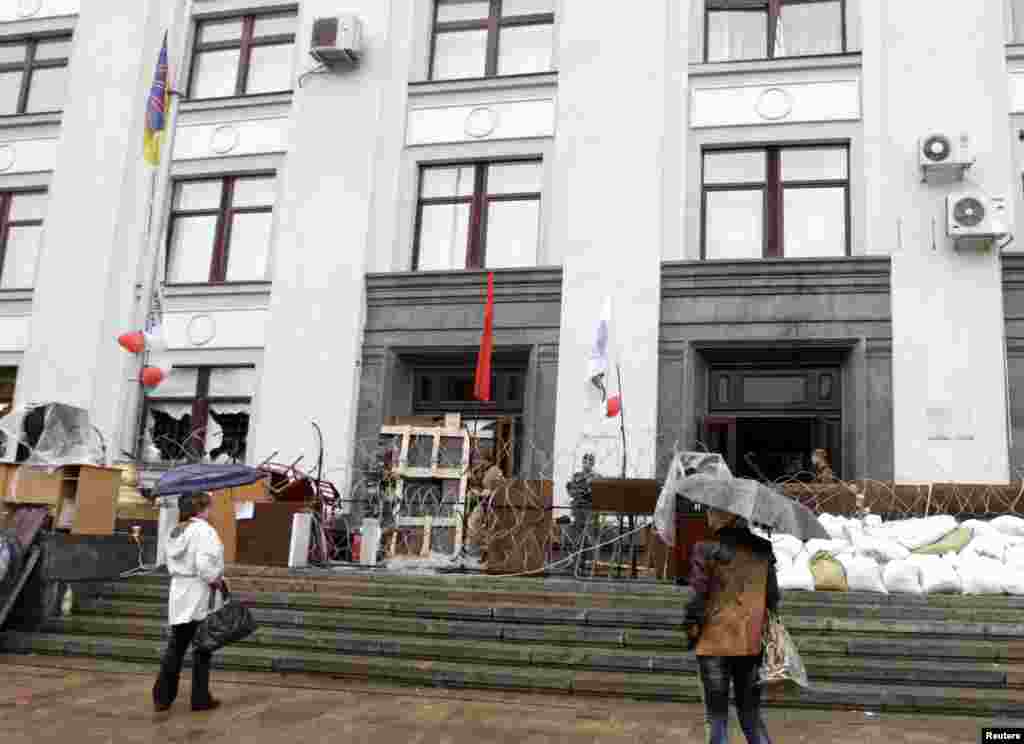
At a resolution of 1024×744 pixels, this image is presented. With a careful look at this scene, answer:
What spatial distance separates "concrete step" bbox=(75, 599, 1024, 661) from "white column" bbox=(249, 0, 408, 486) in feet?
20.0

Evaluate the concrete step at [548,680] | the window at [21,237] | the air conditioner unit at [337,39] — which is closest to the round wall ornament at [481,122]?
the air conditioner unit at [337,39]

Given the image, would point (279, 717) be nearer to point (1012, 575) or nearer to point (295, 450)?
point (1012, 575)

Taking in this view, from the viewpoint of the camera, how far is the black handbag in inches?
311

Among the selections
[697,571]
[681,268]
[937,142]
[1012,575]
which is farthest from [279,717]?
[937,142]

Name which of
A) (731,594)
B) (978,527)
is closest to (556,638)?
(731,594)

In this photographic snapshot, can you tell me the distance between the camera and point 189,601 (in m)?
7.95

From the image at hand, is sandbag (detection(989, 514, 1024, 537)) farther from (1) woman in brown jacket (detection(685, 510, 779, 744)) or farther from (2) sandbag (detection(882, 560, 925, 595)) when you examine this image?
(1) woman in brown jacket (detection(685, 510, 779, 744))

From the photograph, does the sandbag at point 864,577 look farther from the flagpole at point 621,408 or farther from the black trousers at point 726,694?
the black trousers at point 726,694

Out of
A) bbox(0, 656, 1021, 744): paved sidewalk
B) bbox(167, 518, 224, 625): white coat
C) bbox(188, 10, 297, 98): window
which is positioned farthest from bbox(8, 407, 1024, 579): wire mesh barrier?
bbox(188, 10, 297, 98): window

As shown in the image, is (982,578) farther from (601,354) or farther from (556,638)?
(601,354)

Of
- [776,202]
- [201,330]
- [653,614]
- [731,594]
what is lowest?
[653,614]

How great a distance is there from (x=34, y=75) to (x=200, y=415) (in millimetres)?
8648

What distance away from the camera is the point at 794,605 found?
34.2 ft

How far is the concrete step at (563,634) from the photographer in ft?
30.5
